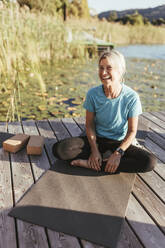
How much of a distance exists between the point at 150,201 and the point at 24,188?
2.62 feet

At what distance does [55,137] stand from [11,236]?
1.19 metres

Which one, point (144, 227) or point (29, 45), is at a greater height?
point (29, 45)

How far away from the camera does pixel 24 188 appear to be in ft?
4.93

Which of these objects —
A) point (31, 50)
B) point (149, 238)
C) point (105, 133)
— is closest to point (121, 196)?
point (149, 238)

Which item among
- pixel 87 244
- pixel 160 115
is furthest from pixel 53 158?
pixel 160 115

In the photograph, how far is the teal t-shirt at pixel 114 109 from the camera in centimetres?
168

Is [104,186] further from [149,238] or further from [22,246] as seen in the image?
[22,246]

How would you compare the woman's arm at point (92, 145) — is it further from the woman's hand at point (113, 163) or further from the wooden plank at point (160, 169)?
the wooden plank at point (160, 169)

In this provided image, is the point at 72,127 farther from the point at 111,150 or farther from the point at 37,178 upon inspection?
the point at 37,178

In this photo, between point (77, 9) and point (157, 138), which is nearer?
point (157, 138)

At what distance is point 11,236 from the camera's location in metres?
1.15

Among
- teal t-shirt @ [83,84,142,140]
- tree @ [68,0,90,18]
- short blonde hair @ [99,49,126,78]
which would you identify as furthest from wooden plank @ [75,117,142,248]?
tree @ [68,0,90,18]

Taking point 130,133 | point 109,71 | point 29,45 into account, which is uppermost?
point 29,45

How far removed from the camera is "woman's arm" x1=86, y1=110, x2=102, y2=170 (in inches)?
64.9
